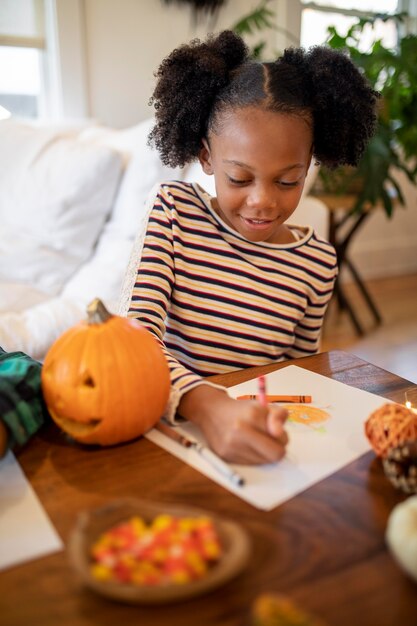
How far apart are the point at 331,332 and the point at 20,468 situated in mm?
2486

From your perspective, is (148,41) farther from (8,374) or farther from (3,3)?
(8,374)

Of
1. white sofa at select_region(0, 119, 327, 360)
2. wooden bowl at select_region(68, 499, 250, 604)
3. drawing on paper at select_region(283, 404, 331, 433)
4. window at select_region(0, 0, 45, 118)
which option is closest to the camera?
wooden bowl at select_region(68, 499, 250, 604)

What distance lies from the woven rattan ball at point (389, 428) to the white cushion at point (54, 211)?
138 centimetres

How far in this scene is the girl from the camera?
0.90 m

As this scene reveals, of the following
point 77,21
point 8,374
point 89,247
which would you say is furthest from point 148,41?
point 8,374

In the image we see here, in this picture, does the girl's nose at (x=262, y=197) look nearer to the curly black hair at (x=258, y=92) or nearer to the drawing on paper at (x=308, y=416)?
the curly black hair at (x=258, y=92)

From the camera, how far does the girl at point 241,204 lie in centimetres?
90

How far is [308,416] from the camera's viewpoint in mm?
704

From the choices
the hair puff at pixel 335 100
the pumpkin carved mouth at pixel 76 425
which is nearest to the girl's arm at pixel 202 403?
the pumpkin carved mouth at pixel 76 425

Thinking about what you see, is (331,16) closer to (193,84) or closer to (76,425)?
(193,84)

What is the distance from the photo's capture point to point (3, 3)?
2.44m

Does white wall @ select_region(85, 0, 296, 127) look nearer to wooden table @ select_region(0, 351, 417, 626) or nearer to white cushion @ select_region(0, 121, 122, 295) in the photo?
white cushion @ select_region(0, 121, 122, 295)

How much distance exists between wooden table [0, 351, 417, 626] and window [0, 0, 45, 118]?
2346mm

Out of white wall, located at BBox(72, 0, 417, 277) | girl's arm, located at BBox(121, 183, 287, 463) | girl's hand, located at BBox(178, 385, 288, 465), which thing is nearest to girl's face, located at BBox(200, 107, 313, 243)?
girl's arm, located at BBox(121, 183, 287, 463)
